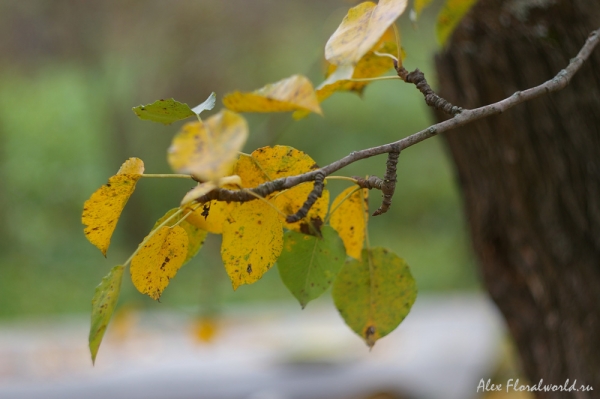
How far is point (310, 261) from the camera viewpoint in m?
0.36

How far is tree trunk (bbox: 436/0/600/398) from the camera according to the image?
2.09 feet

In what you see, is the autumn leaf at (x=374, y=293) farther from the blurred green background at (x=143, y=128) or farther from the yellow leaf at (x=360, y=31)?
the blurred green background at (x=143, y=128)

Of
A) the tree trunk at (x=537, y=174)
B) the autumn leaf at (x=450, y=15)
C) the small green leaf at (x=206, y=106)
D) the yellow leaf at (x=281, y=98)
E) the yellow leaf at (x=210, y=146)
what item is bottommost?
the tree trunk at (x=537, y=174)

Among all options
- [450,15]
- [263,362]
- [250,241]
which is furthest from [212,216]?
[263,362]

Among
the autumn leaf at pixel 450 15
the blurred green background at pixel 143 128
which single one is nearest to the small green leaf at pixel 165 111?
the autumn leaf at pixel 450 15

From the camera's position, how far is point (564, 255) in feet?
2.33

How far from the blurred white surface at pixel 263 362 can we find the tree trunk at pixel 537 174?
765 mm

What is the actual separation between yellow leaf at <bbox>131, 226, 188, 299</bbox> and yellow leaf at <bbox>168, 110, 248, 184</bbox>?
0.30ft

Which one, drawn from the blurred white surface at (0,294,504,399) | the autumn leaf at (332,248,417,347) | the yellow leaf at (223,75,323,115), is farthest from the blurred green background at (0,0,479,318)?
the yellow leaf at (223,75,323,115)

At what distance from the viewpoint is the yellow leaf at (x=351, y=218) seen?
0.37 metres

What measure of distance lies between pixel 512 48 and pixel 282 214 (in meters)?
0.48

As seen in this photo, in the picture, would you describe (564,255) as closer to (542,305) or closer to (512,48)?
(542,305)

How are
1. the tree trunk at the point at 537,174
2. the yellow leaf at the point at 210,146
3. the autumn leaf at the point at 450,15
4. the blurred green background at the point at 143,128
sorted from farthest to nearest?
the blurred green background at the point at 143,128, the tree trunk at the point at 537,174, the autumn leaf at the point at 450,15, the yellow leaf at the point at 210,146

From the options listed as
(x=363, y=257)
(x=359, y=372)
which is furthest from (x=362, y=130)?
(x=363, y=257)
